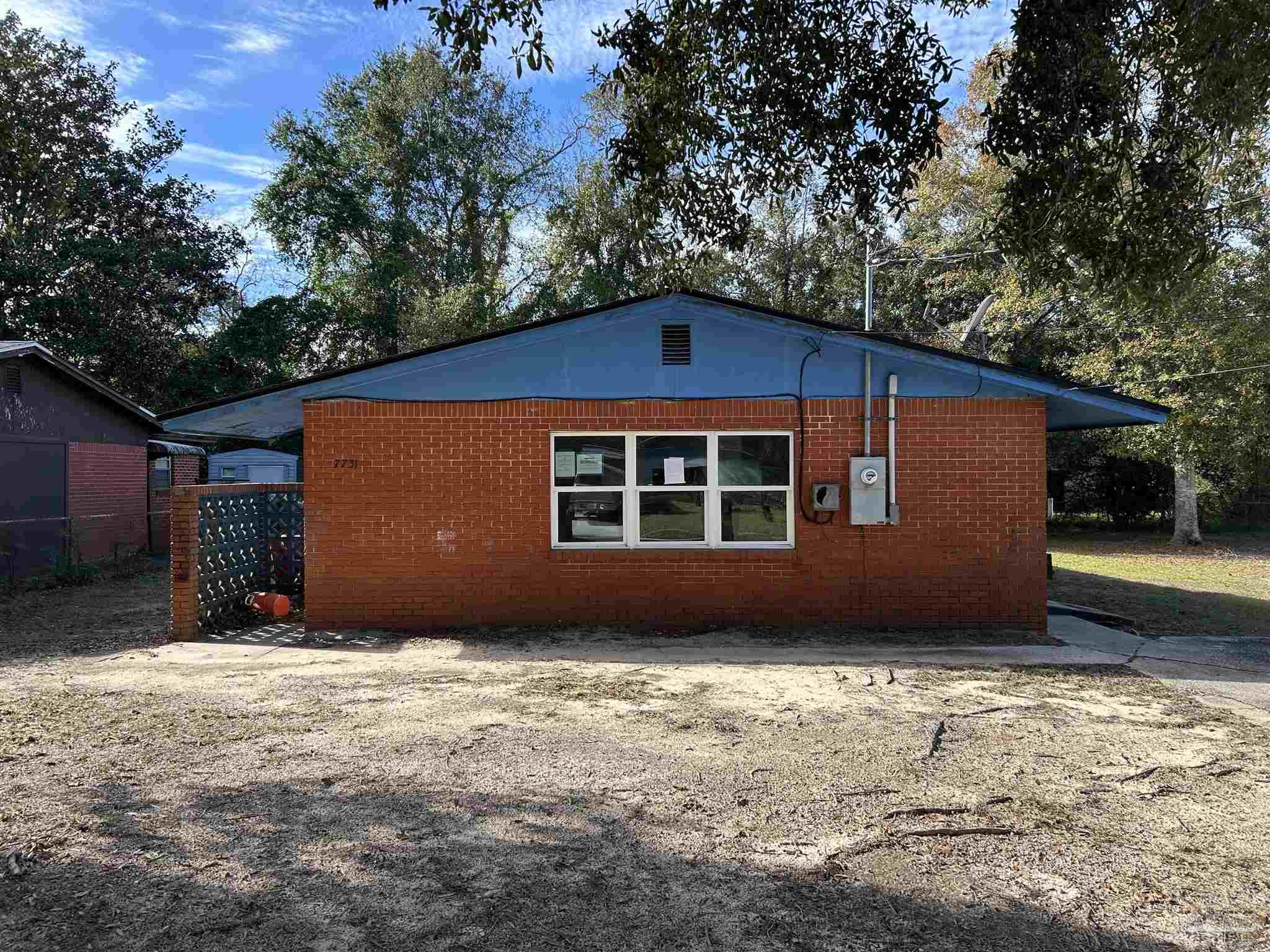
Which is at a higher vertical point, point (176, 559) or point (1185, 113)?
point (1185, 113)

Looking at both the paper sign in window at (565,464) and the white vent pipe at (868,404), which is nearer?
the white vent pipe at (868,404)

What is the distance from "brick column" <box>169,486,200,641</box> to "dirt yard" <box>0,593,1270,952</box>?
69.4 inches

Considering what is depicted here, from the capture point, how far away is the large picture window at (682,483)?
970cm

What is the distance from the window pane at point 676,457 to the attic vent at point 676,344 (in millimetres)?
850

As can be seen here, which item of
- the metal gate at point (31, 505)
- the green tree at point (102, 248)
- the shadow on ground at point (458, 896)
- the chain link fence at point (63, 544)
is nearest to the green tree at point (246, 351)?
the green tree at point (102, 248)

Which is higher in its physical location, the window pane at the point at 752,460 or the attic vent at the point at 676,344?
the attic vent at the point at 676,344

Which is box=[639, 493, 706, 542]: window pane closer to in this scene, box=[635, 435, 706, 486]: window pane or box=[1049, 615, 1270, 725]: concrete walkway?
box=[635, 435, 706, 486]: window pane

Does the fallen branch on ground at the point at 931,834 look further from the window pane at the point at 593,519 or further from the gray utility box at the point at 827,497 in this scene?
the window pane at the point at 593,519

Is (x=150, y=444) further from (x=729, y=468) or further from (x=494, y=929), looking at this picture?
(x=494, y=929)

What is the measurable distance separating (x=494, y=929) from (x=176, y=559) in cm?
754

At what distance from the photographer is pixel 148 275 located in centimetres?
2745

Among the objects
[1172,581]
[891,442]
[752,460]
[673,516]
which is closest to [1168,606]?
[1172,581]

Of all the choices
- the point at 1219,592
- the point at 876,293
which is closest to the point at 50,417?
the point at 1219,592

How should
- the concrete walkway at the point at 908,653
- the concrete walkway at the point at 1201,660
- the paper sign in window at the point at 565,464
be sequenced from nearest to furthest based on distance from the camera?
the concrete walkway at the point at 1201,660 → the concrete walkway at the point at 908,653 → the paper sign in window at the point at 565,464
